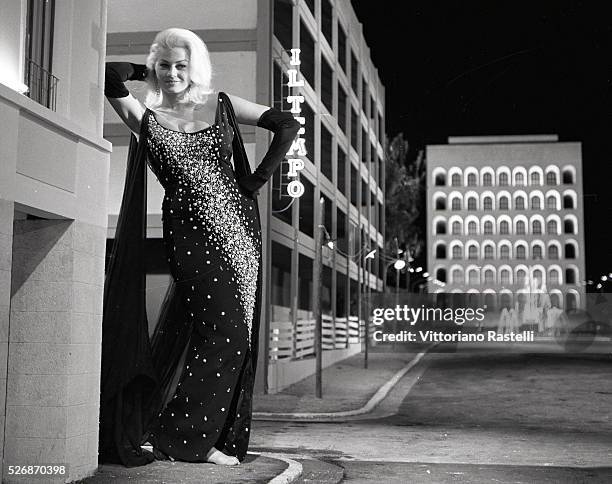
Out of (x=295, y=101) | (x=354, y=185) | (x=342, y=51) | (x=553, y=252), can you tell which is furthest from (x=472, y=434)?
(x=553, y=252)

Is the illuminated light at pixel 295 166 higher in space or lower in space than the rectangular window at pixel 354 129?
lower

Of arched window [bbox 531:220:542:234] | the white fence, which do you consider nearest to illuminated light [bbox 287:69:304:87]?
the white fence

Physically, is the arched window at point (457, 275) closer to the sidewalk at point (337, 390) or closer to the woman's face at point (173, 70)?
the sidewalk at point (337, 390)

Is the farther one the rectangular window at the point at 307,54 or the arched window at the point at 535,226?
the arched window at the point at 535,226

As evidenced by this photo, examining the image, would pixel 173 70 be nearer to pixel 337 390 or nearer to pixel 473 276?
pixel 337 390

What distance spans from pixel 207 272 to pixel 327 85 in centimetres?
2754

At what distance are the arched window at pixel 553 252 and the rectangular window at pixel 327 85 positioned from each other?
7311 centimetres

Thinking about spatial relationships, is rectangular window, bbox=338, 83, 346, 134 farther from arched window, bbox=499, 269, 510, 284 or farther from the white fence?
arched window, bbox=499, 269, 510, 284

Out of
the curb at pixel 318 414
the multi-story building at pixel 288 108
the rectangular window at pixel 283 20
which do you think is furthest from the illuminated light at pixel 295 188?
the rectangular window at pixel 283 20

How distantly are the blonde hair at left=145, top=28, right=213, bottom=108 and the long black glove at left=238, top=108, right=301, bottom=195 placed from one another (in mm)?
549

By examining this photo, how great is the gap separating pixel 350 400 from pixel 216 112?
12804 mm

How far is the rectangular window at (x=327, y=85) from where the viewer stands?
110 ft

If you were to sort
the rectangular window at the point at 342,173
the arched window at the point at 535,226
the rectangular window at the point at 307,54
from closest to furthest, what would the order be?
the rectangular window at the point at 307,54 < the rectangular window at the point at 342,173 < the arched window at the point at 535,226

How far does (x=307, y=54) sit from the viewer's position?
30.1 m
